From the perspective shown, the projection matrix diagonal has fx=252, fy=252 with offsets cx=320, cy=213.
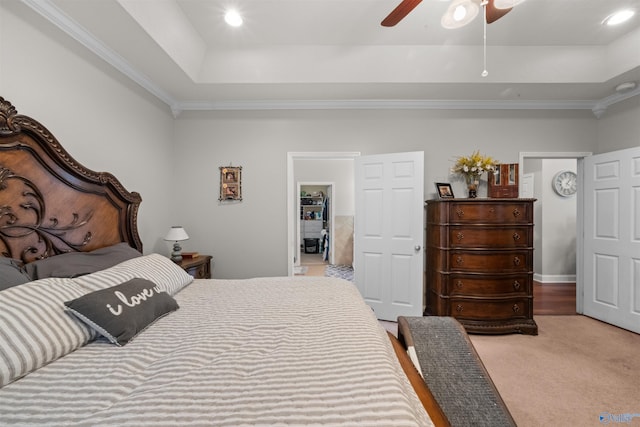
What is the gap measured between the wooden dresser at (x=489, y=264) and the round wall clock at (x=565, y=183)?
114 inches

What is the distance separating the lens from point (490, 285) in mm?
2654

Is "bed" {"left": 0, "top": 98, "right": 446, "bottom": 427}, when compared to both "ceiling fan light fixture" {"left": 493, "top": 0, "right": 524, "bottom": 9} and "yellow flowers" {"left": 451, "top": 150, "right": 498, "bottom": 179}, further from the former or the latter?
"yellow flowers" {"left": 451, "top": 150, "right": 498, "bottom": 179}

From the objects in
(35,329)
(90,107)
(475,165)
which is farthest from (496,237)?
(90,107)

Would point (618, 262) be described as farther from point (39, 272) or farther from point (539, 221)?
point (39, 272)

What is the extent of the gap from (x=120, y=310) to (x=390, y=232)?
8.44ft

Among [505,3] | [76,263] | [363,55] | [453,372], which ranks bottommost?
[453,372]

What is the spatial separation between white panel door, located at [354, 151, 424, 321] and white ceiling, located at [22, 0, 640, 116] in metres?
0.87

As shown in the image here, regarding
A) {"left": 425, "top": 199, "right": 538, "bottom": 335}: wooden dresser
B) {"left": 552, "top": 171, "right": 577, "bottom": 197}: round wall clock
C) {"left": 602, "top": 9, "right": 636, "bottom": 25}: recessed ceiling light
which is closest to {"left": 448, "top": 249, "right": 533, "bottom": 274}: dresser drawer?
{"left": 425, "top": 199, "right": 538, "bottom": 335}: wooden dresser

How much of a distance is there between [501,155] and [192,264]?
3.86 metres

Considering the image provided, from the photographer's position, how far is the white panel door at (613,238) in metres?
2.69

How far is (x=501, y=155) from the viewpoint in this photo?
3.18 meters

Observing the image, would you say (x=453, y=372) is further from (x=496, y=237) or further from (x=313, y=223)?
(x=313, y=223)

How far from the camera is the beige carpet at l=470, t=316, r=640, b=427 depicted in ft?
5.41

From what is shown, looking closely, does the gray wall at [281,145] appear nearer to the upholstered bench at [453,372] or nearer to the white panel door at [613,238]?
the white panel door at [613,238]
